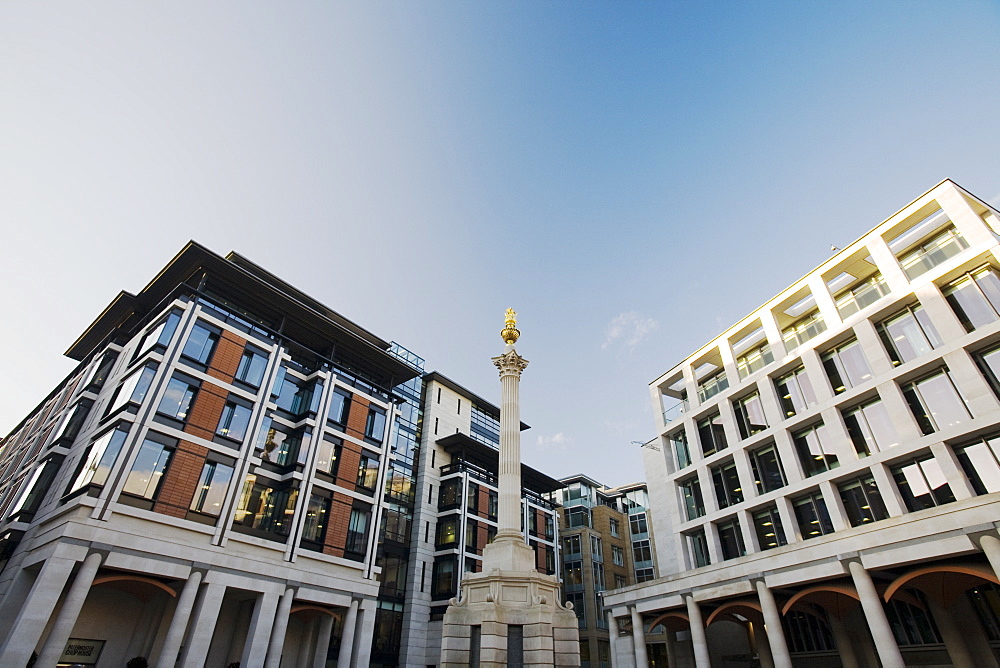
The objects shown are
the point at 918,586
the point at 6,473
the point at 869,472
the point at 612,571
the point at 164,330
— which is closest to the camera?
the point at 918,586

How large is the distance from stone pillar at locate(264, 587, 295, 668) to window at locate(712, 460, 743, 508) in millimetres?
29592

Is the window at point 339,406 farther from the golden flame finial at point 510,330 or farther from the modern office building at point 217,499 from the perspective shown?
the golden flame finial at point 510,330

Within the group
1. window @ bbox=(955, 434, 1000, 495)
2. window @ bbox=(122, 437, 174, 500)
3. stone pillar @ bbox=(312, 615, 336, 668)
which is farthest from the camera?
stone pillar @ bbox=(312, 615, 336, 668)

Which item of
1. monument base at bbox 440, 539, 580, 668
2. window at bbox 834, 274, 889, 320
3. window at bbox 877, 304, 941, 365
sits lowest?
monument base at bbox 440, 539, 580, 668

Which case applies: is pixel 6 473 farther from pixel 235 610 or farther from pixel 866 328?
pixel 866 328

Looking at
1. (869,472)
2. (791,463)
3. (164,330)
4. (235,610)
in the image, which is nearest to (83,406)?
(164,330)

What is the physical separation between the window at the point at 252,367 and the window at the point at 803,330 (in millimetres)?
36005

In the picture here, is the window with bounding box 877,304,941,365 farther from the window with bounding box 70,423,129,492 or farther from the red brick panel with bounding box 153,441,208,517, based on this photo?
the window with bounding box 70,423,129,492

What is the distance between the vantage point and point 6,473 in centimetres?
4753

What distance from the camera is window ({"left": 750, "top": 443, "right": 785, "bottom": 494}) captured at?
35.8 metres

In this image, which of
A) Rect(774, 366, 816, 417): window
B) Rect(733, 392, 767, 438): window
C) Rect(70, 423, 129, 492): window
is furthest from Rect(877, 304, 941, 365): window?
Rect(70, 423, 129, 492): window

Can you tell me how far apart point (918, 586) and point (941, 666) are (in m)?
5.71

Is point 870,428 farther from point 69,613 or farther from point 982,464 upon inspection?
point 69,613

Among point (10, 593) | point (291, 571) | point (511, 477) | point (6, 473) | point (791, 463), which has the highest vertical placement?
point (6, 473)
